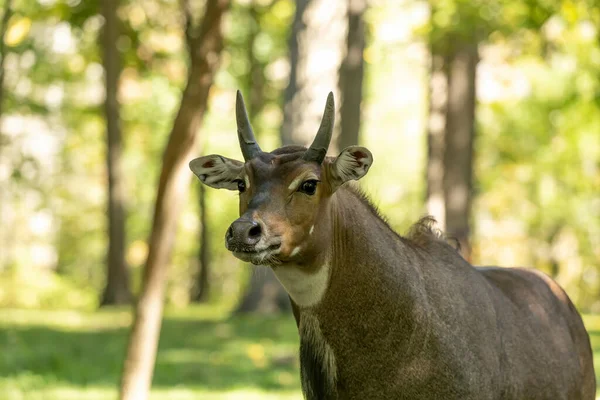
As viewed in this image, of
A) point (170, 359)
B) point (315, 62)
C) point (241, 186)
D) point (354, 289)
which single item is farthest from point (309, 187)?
point (315, 62)

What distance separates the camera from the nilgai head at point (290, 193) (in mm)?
5180

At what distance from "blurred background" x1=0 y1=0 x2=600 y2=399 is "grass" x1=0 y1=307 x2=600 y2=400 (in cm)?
6

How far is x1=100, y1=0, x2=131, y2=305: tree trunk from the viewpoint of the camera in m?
23.1

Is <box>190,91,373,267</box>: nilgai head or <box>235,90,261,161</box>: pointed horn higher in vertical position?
<box>235,90,261,161</box>: pointed horn

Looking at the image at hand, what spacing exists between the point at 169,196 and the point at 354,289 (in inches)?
118

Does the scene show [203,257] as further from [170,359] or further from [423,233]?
[423,233]

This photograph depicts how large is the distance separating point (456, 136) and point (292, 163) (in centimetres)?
1376

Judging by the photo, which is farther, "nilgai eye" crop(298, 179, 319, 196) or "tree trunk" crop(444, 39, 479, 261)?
"tree trunk" crop(444, 39, 479, 261)

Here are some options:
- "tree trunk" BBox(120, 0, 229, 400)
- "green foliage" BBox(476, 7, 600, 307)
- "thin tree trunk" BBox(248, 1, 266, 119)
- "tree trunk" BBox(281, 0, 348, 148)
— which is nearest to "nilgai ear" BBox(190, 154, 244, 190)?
"tree trunk" BBox(120, 0, 229, 400)

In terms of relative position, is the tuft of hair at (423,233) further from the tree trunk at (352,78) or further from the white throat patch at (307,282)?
the tree trunk at (352,78)

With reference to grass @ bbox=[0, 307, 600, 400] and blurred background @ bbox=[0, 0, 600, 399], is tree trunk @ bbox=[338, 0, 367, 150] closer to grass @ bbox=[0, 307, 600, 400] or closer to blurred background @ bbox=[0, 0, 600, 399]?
blurred background @ bbox=[0, 0, 600, 399]

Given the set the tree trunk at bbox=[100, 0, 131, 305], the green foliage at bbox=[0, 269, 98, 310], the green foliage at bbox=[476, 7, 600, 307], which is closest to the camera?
the tree trunk at bbox=[100, 0, 131, 305]

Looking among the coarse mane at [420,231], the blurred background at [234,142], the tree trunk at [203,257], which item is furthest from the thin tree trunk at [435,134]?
the coarse mane at [420,231]

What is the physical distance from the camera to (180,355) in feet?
44.9
